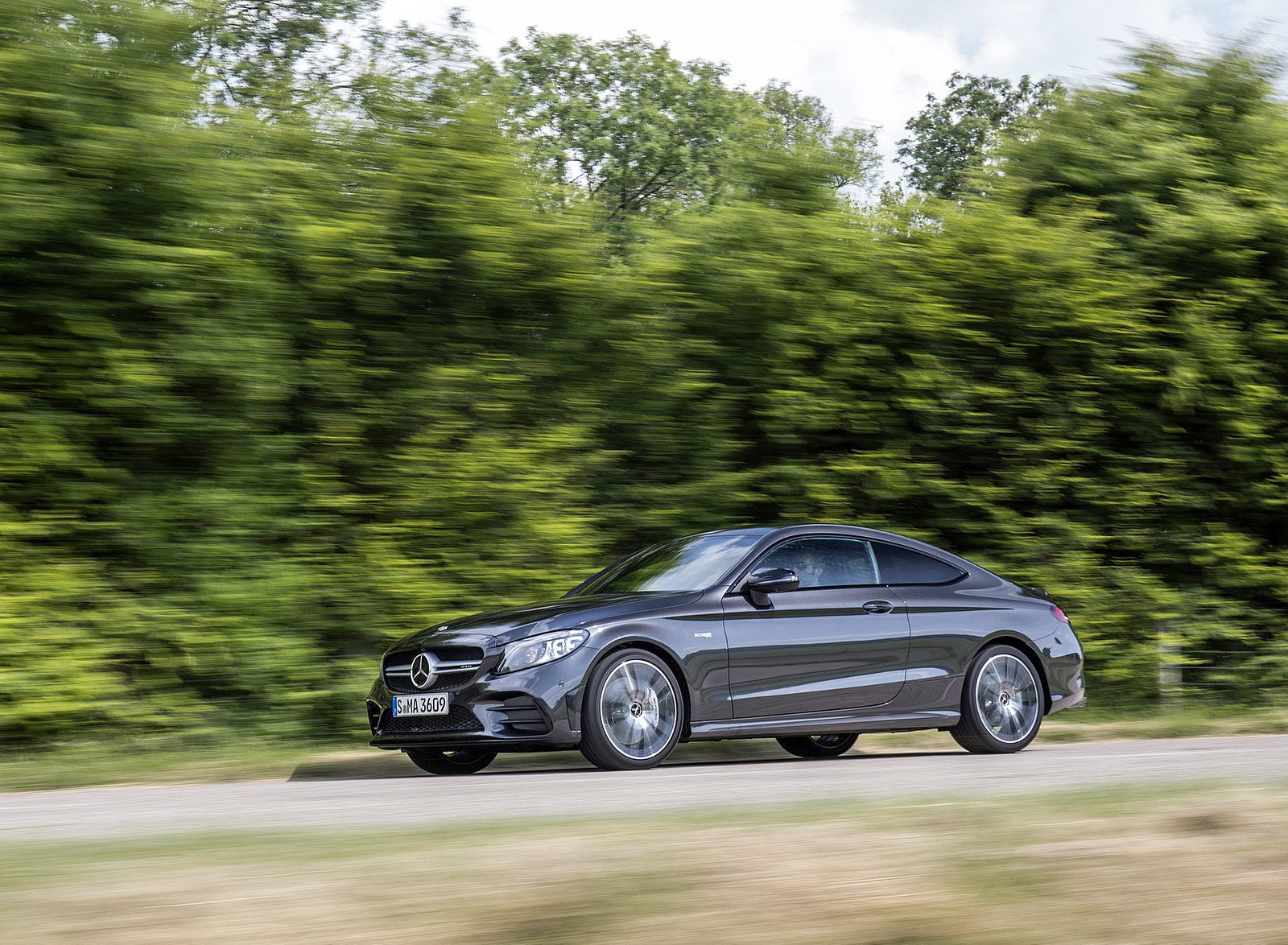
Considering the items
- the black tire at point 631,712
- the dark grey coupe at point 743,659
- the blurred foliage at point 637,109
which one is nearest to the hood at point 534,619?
the dark grey coupe at point 743,659

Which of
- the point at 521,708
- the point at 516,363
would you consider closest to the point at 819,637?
the point at 521,708

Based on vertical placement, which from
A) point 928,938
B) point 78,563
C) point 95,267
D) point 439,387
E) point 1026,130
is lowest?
point 928,938

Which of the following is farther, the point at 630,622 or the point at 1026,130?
the point at 1026,130

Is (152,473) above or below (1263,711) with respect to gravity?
above

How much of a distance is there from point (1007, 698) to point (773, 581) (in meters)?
2.22

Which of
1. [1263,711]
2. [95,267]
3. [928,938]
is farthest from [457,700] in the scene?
[1263,711]

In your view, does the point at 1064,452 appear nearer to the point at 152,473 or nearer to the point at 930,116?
the point at 152,473

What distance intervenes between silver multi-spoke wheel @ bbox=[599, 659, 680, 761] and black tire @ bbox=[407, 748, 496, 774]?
3.82 feet

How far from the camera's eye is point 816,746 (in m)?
11.3

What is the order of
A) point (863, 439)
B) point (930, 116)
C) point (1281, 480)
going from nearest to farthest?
point (863, 439), point (1281, 480), point (930, 116)

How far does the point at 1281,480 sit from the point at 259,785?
395 inches

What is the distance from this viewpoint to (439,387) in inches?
437

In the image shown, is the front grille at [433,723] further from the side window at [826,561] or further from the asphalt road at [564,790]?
the side window at [826,561]

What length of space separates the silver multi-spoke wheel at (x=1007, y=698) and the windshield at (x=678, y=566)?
77.7 inches
